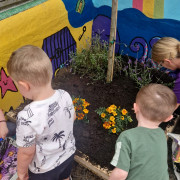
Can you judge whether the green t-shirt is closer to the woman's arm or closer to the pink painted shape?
the woman's arm

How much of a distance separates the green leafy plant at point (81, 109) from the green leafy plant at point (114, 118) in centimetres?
20

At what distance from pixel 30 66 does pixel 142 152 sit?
0.95 metres

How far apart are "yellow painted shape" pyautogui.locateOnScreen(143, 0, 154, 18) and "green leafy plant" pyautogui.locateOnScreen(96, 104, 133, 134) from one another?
1.70 m

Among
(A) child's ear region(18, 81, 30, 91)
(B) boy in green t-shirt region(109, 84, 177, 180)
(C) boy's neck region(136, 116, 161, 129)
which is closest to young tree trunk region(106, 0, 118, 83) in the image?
(B) boy in green t-shirt region(109, 84, 177, 180)

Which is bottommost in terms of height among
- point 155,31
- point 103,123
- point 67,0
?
point 103,123

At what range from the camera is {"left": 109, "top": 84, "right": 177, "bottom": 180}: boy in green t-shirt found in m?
1.43

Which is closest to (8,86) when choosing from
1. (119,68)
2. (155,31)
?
(119,68)

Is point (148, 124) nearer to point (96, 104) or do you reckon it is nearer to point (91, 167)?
point (91, 167)

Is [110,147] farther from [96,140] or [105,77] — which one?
[105,77]

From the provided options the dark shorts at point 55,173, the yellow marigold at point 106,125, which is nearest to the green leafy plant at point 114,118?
the yellow marigold at point 106,125

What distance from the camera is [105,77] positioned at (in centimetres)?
353

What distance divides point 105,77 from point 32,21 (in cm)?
148

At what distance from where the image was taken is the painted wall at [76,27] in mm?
2611

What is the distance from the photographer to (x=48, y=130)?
4.79ft
